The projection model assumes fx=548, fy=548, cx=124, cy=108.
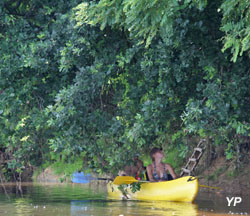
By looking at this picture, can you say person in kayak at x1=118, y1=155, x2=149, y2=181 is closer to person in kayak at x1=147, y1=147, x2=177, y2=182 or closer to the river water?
person in kayak at x1=147, y1=147, x2=177, y2=182

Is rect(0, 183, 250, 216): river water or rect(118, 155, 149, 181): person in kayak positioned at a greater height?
rect(118, 155, 149, 181): person in kayak

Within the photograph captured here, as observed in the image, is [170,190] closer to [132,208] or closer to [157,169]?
[157,169]

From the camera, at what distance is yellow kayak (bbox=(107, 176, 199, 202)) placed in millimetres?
15333

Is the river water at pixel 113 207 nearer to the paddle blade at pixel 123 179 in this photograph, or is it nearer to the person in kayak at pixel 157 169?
the paddle blade at pixel 123 179

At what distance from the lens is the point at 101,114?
14758 millimetres

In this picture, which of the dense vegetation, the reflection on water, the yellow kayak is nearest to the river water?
the reflection on water

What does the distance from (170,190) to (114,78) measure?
3738 mm

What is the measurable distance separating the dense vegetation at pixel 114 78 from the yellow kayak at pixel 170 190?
1.36 metres

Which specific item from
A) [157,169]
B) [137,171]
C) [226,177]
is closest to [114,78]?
[157,169]

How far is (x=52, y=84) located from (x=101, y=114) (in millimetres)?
1782

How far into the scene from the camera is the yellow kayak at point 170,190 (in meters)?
15.3

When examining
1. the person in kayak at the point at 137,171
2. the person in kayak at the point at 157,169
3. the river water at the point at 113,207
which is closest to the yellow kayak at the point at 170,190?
the river water at the point at 113,207

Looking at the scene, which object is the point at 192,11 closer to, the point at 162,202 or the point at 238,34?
the point at 238,34

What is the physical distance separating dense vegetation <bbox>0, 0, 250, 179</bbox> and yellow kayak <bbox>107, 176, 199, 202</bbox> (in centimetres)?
136
